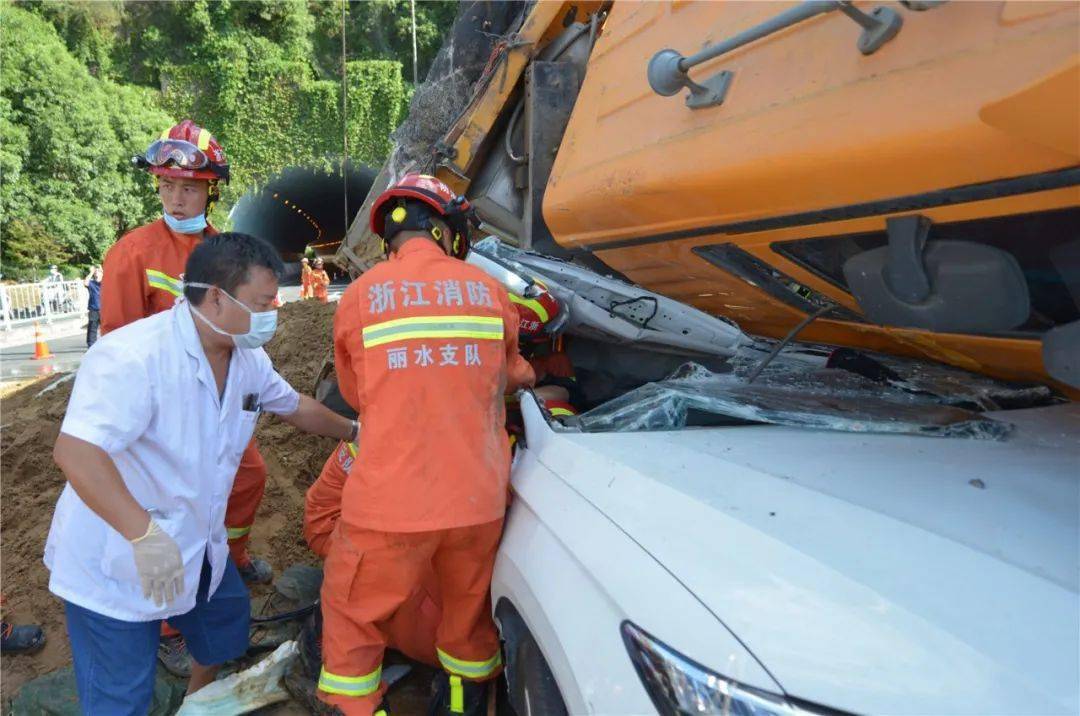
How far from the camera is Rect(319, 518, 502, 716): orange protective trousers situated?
79.7 inches

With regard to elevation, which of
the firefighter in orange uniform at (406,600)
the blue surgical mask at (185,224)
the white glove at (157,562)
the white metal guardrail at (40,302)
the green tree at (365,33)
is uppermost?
the green tree at (365,33)

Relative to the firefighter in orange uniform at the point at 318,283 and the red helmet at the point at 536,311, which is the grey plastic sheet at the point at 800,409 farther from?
the firefighter in orange uniform at the point at 318,283

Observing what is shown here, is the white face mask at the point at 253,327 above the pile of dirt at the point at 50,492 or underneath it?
above

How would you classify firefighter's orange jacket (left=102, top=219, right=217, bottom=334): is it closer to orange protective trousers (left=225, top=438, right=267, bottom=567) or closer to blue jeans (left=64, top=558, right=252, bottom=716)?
orange protective trousers (left=225, top=438, right=267, bottom=567)

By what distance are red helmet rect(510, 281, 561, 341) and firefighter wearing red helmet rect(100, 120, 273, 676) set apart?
4.36 feet

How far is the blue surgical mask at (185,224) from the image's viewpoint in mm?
2945

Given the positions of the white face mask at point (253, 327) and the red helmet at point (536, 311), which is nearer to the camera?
the white face mask at point (253, 327)

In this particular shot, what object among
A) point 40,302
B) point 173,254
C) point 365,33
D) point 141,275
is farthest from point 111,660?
→ point 365,33

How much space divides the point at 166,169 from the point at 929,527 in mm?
2986

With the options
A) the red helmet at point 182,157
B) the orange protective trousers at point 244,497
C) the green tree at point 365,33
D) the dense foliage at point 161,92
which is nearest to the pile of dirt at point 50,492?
the orange protective trousers at point 244,497

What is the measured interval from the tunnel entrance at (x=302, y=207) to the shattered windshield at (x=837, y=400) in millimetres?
19087

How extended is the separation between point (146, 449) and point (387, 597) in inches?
31.2

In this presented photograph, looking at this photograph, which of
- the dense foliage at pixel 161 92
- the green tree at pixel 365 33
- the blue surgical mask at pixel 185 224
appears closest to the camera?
the blue surgical mask at pixel 185 224

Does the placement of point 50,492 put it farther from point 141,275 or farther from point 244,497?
point 141,275
